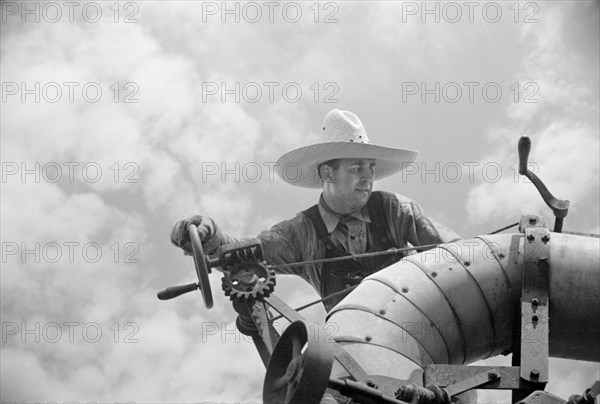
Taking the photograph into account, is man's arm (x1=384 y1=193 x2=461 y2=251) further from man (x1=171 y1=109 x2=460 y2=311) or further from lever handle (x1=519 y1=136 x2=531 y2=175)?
lever handle (x1=519 y1=136 x2=531 y2=175)

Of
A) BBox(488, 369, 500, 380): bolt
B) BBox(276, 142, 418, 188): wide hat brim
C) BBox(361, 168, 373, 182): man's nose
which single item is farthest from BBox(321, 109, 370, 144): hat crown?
BBox(488, 369, 500, 380): bolt

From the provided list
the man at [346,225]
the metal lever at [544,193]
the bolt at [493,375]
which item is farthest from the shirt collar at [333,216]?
the bolt at [493,375]

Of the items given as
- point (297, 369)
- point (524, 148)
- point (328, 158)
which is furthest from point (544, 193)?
point (297, 369)

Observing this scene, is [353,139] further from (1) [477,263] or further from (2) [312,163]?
(1) [477,263]

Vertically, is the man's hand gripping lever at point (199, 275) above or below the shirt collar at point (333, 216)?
below

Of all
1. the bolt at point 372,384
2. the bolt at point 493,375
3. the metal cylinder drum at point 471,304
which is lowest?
the bolt at point 372,384

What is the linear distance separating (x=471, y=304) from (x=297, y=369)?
2.50 meters

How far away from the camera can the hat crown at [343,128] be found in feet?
40.2

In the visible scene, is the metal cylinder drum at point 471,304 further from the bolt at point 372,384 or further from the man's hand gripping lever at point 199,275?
the man's hand gripping lever at point 199,275

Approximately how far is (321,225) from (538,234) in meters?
3.20

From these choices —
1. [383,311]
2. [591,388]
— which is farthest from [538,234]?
[591,388]

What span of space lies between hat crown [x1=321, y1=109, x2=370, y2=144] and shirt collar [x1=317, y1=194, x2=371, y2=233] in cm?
78

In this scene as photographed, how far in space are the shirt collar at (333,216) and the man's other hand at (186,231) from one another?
1720 millimetres

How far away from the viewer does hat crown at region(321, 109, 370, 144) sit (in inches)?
482
